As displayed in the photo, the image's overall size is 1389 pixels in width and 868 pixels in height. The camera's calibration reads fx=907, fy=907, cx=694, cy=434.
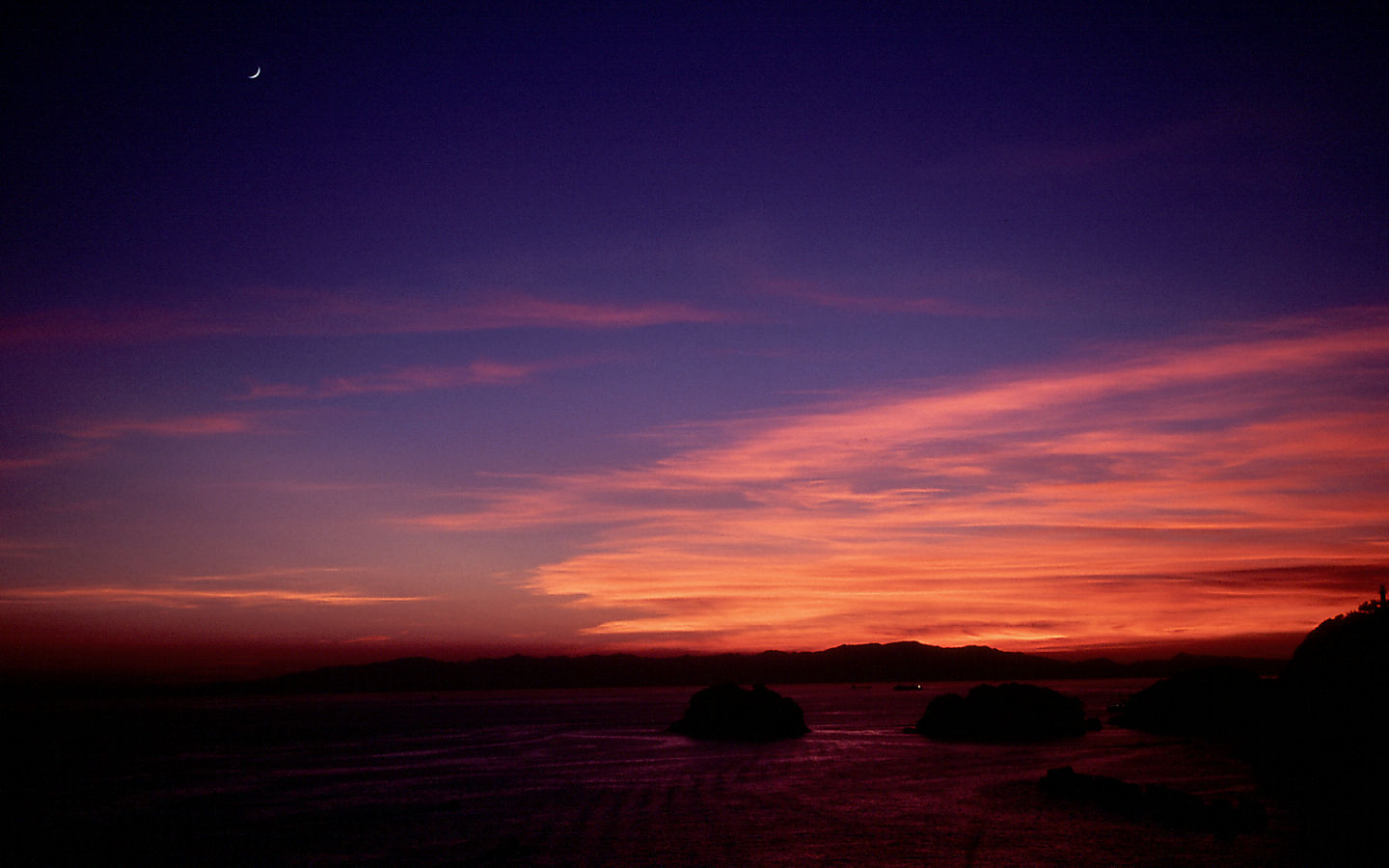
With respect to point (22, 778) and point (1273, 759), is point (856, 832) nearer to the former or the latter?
point (1273, 759)

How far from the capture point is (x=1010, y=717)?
4203 inches

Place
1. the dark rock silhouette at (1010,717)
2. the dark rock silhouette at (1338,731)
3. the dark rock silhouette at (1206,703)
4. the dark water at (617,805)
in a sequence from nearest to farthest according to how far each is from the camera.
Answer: the dark water at (617,805)
the dark rock silhouette at (1338,731)
the dark rock silhouette at (1206,703)
the dark rock silhouette at (1010,717)

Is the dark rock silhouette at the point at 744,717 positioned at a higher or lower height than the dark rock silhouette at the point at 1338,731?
lower

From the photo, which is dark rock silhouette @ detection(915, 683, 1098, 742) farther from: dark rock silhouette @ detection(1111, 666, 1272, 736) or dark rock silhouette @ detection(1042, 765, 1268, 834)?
dark rock silhouette @ detection(1042, 765, 1268, 834)

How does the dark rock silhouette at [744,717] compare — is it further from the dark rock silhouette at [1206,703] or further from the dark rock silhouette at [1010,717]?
the dark rock silhouette at [1206,703]

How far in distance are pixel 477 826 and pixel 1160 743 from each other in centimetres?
7625

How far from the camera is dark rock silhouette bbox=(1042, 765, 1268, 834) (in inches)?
1654

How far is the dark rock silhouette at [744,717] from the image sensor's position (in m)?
112

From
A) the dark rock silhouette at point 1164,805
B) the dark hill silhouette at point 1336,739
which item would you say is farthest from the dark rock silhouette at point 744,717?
the dark rock silhouette at point 1164,805

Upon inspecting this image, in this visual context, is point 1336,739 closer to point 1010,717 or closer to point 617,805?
point 617,805

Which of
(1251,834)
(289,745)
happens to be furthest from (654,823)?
(289,745)

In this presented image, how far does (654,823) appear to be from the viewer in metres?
48.2

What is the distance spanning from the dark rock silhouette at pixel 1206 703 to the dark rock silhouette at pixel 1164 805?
1963 inches

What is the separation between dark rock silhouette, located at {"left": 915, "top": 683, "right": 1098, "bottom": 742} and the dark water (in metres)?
6.97
